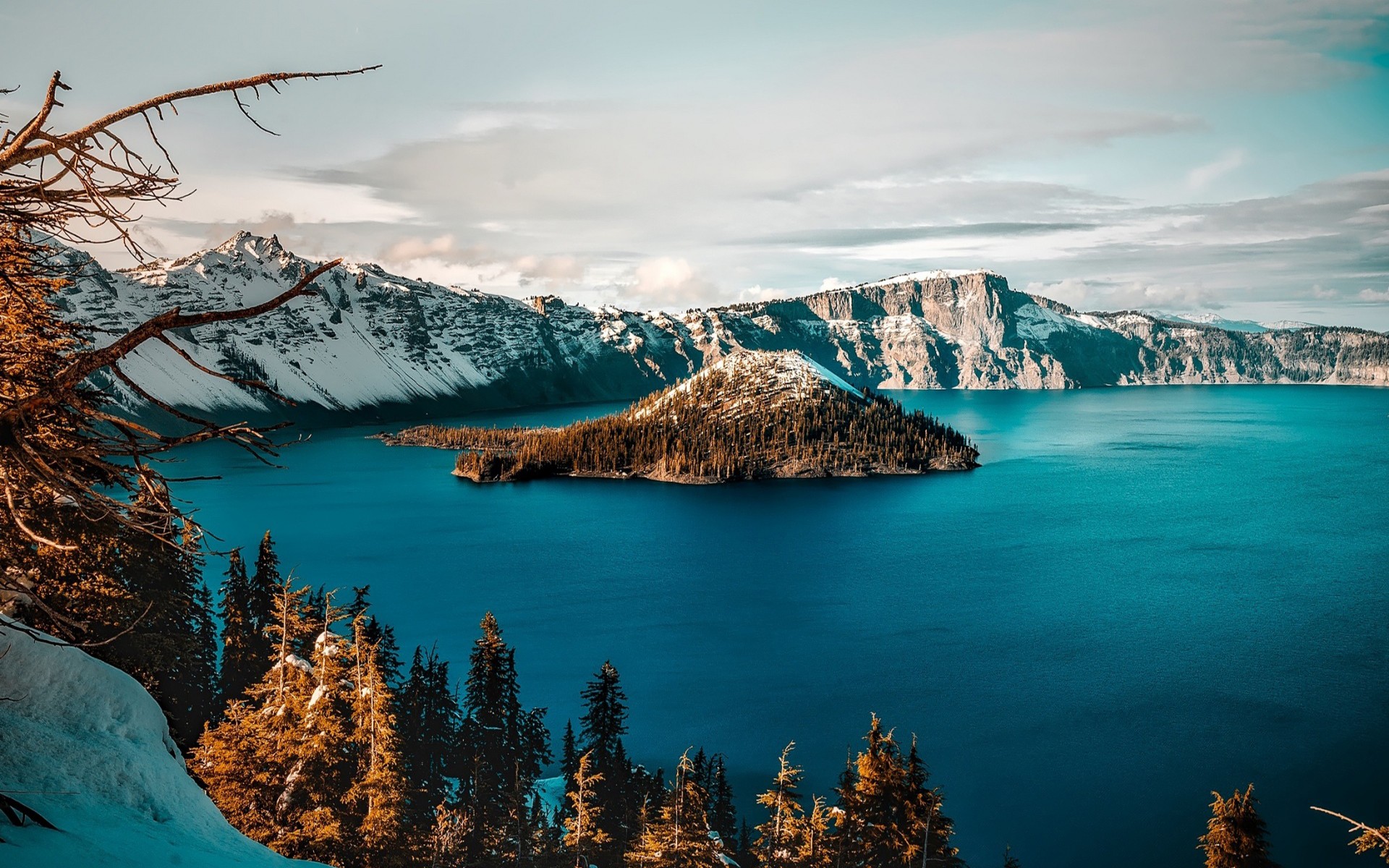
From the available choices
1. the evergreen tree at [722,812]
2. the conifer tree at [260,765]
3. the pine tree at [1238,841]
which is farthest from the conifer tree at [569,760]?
the pine tree at [1238,841]

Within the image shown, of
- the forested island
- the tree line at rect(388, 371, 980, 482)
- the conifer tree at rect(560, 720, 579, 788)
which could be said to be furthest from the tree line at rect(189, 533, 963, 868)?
the tree line at rect(388, 371, 980, 482)

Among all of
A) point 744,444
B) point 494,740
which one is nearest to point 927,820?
point 494,740

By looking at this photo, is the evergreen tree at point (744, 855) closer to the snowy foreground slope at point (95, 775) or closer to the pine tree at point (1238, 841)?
the pine tree at point (1238, 841)

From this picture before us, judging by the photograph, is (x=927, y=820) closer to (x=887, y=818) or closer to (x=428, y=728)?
(x=887, y=818)

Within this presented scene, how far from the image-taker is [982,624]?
70.2 meters

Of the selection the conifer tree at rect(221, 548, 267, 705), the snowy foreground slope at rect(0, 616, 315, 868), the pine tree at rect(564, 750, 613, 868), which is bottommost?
the pine tree at rect(564, 750, 613, 868)

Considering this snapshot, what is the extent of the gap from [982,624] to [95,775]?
228 feet

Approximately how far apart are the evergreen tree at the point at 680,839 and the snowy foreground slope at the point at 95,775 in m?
18.0

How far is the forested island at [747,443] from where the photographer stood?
167 m

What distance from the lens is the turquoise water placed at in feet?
148

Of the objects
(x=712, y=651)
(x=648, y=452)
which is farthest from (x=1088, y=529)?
(x=648, y=452)

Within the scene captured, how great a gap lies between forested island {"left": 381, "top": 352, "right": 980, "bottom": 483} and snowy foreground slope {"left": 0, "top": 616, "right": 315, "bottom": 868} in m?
150

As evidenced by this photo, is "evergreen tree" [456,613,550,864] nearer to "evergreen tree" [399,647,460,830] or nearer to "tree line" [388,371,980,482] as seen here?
"evergreen tree" [399,647,460,830]

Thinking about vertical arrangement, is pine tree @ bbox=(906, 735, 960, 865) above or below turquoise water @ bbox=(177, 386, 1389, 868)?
above
